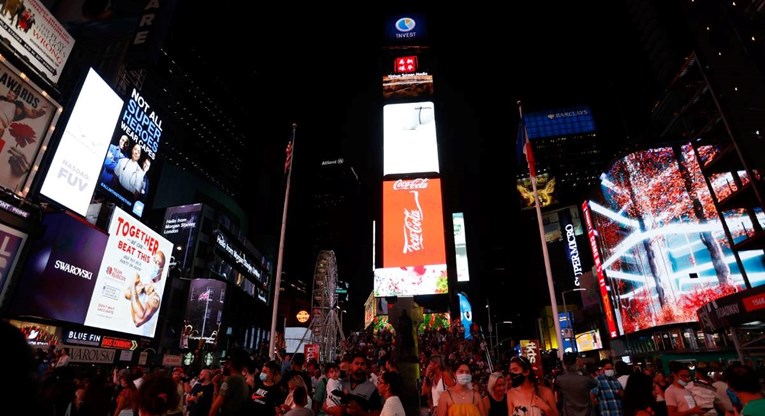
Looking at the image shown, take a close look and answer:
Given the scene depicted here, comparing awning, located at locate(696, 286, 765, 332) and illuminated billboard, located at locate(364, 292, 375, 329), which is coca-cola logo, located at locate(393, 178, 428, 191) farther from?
awning, located at locate(696, 286, 765, 332)

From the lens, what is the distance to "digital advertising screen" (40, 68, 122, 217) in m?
15.3

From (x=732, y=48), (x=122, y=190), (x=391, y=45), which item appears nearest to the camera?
(x=732, y=48)

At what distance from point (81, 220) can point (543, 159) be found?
3756 inches

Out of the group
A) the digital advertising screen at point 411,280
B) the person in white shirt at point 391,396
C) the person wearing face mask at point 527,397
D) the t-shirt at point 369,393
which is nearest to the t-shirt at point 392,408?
the person in white shirt at point 391,396

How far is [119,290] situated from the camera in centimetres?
1939

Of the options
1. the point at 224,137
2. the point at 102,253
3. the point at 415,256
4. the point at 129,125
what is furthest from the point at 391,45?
the point at 224,137

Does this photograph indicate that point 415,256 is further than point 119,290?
Yes

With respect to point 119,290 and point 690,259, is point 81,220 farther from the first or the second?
Result: point 690,259

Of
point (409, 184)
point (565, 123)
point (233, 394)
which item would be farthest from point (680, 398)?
point (565, 123)

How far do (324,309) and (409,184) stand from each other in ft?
52.1

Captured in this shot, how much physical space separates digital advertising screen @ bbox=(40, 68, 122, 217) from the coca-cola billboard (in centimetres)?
2508

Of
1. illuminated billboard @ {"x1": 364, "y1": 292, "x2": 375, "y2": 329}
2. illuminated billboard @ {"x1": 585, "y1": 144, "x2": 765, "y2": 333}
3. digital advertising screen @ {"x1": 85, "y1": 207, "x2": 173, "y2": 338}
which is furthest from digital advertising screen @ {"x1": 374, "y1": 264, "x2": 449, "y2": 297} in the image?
digital advertising screen @ {"x1": 85, "y1": 207, "x2": 173, "y2": 338}

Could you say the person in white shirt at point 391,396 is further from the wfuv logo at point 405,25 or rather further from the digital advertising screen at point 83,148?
the wfuv logo at point 405,25

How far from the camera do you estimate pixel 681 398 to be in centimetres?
682
